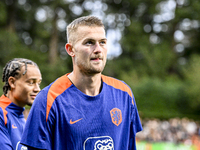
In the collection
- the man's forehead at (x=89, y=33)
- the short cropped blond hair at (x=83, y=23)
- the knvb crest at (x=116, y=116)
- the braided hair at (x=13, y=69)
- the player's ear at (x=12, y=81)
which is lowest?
the knvb crest at (x=116, y=116)

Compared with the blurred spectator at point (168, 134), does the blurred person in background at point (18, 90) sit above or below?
above

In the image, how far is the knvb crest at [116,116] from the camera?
2843 mm

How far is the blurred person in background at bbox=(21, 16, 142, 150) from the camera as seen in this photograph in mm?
2582

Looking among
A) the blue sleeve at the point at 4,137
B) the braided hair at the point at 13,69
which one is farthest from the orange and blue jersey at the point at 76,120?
the braided hair at the point at 13,69

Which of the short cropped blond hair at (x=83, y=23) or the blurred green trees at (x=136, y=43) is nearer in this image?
the short cropped blond hair at (x=83, y=23)

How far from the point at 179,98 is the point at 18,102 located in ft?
88.7

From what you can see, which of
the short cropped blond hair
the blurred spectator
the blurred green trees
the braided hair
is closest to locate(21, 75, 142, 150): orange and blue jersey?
the short cropped blond hair

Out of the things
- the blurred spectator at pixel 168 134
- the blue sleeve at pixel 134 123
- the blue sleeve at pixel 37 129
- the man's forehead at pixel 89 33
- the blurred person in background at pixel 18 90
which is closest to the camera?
the blue sleeve at pixel 37 129

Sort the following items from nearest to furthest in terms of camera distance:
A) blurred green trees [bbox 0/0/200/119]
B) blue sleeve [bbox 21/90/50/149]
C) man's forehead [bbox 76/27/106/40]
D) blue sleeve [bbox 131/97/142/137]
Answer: blue sleeve [bbox 21/90/50/149], man's forehead [bbox 76/27/106/40], blue sleeve [bbox 131/97/142/137], blurred green trees [bbox 0/0/200/119]

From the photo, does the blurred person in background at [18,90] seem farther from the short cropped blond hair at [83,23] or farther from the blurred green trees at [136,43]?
the blurred green trees at [136,43]

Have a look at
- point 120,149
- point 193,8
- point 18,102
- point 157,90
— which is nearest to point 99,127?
point 120,149

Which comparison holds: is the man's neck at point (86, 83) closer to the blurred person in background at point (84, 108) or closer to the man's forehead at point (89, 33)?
the blurred person in background at point (84, 108)

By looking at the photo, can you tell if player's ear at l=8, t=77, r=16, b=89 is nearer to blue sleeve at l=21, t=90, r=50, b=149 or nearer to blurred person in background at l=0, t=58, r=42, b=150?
blurred person in background at l=0, t=58, r=42, b=150

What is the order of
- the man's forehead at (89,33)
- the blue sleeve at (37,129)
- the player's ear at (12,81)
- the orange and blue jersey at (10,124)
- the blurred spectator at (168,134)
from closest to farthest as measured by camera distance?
the blue sleeve at (37,129) → the man's forehead at (89,33) → the orange and blue jersey at (10,124) → the player's ear at (12,81) → the blurred spectator at (168,134)
